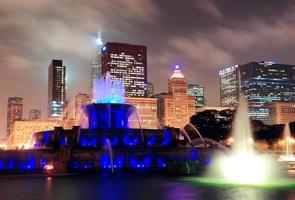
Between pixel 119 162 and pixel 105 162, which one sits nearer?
pixel 105 162

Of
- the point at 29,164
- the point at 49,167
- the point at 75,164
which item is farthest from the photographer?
the point at 75,164

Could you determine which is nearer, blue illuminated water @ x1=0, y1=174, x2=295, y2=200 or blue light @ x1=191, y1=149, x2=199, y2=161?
blue illuminated water @ x1=0, y1=174, x2=295, y2=200

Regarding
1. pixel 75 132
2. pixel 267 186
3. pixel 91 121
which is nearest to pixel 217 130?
pixel 91 121

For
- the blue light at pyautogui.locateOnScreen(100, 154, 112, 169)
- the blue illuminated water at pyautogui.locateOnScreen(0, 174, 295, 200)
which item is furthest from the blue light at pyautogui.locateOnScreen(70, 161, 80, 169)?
the blue illuminated water at pyautogui.locateOnScreen(0, 174, 295, 200)

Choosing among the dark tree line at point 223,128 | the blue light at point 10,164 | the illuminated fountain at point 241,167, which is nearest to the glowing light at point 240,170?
the illuminated fountain at point 241,167

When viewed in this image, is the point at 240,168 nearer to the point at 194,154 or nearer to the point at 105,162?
the point at 194,154

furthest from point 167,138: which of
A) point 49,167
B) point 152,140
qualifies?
point 49,167

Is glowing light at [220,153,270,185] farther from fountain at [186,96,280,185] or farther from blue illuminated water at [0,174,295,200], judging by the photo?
blue illuminated water at [0,174,295,200]

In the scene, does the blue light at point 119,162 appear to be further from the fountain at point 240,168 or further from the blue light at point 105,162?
the fountain at point 240,168

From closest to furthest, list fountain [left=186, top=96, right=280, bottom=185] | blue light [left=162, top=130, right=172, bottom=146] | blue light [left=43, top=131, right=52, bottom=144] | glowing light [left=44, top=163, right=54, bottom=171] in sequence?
fountain [left=186, top=96, right=280, bottom=185], glowing light [left=44, top=163, right=54, bottom=171], blue light [left=43, top=131, right=52, bottom=144], blue light [left=162, top=130, right=172, bottom=146]

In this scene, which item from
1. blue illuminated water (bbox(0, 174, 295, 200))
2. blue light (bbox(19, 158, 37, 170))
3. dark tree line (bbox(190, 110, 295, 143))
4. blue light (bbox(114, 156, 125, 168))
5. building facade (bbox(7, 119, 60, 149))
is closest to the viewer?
blue illuminated water (bbox(0, 174, 295, 200))

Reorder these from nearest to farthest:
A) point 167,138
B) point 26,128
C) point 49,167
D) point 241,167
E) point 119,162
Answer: point 241,167
point 49,167
point 119,162
point 167,138
point 26,128

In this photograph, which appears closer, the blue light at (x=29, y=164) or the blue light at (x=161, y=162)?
the blue light at (x=29, y=164)

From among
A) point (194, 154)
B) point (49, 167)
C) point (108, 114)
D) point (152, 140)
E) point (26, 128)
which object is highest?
point (108, 114)
